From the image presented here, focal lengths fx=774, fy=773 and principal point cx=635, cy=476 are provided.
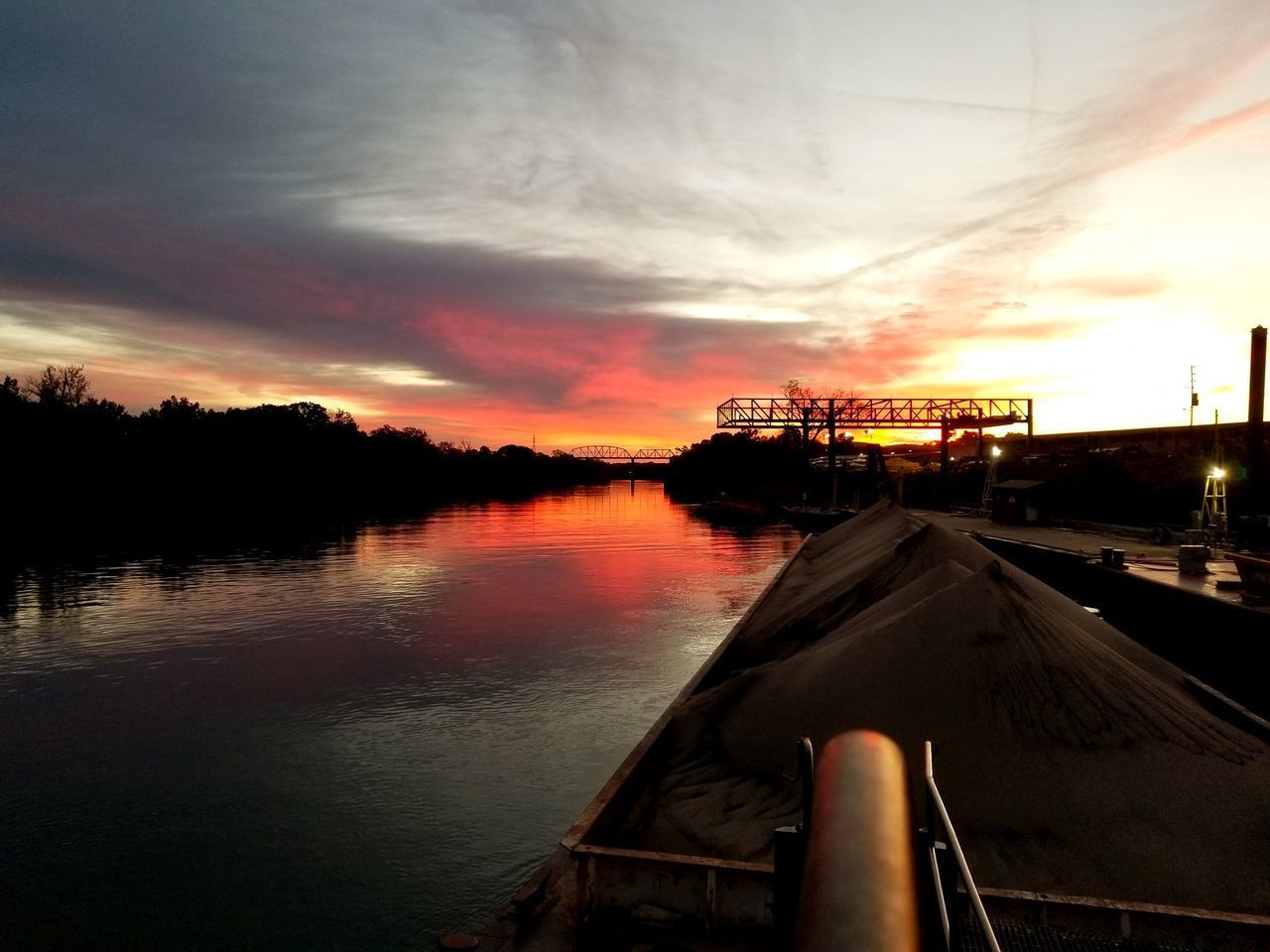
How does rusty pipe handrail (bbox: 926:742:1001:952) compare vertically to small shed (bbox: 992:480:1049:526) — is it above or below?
below

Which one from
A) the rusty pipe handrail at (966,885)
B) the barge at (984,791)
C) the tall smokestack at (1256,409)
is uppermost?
the tall smokestack at (1256,409)

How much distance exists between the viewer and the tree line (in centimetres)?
6812

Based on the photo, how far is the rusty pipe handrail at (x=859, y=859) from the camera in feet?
7.79

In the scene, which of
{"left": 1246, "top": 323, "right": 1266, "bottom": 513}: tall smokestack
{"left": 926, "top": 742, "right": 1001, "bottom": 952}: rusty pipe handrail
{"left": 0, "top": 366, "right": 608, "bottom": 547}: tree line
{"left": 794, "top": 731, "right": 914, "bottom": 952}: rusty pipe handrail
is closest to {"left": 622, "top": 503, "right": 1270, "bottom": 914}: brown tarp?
{"left": 926, "top": 742, "right": 1001, "bottom": 952}: rusty pipe handrail

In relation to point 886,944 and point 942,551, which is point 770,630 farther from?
point 886,944

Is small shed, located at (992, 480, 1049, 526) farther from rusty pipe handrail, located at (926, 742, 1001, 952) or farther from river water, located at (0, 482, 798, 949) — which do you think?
rusty pipe handrail, located at (926, 742, 1001, 952)

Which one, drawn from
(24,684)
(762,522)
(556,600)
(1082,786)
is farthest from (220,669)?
(762,522)

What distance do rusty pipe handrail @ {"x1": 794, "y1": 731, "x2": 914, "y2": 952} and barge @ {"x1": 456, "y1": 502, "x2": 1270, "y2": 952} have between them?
1.16m

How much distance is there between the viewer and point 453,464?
194125 millimetres

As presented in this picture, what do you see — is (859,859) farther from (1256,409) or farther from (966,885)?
(1256,409)

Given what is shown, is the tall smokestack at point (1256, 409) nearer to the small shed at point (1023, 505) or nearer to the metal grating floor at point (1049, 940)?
the small shed at point (1023, 505)

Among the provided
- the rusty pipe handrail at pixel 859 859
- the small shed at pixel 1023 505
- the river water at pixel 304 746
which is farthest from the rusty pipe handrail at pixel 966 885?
the small shed at pixel 1023 505

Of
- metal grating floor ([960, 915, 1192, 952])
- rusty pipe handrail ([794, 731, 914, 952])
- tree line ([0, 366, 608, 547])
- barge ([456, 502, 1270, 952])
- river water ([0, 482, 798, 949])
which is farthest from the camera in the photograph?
tree line ([0, 366, 608, 547])

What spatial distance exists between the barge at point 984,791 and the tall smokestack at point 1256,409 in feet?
54.7
